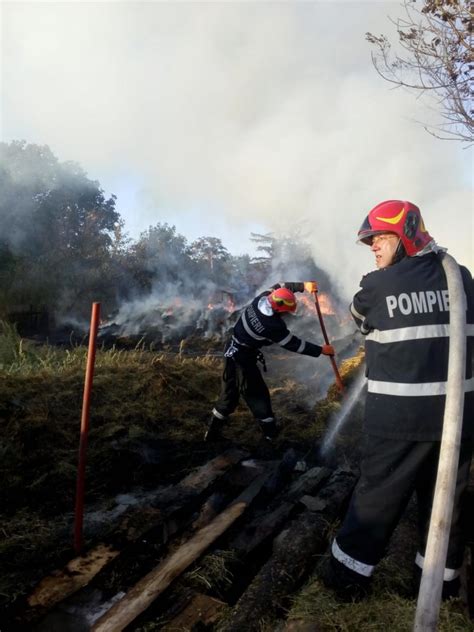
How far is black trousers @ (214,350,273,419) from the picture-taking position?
227 inches

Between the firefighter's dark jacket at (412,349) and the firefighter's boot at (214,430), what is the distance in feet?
10.9

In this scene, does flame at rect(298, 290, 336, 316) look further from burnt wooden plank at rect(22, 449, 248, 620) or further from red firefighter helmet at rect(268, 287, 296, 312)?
burnt wooden plank at rect(22, 449, 248, 620)

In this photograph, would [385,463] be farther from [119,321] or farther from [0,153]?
[0,153]

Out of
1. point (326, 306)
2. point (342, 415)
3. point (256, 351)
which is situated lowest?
point (342, 415)

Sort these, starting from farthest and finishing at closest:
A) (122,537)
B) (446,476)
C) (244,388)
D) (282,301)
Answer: (244,388) → (282,301) → (122,537) → (446,476)

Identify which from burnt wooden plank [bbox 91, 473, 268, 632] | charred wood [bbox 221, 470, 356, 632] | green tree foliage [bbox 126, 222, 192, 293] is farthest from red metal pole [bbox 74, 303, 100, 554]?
green tree foliage [bbox 126, 222, 192, 293]

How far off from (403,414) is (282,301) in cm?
324

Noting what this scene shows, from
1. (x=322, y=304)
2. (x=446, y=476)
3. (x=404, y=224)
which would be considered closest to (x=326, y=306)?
(x=322, y=304)

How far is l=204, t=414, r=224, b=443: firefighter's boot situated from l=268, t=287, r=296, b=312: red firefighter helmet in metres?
1.57

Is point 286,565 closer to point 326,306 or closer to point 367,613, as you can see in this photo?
point 367,613

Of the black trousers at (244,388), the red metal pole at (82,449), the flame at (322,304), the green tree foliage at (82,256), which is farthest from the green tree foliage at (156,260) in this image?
the red metal pole at (82,449)

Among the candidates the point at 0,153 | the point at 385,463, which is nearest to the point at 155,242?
the point at 0,153

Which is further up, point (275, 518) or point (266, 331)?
point (266, 331)

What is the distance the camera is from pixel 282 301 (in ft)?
18.2
